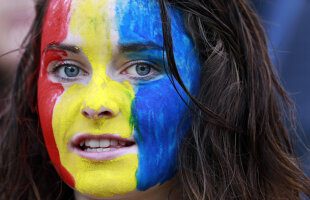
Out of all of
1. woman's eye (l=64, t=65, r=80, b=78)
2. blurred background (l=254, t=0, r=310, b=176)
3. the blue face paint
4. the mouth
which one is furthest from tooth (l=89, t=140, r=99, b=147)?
blurred background (l=254, t=0, r=310, b=176)

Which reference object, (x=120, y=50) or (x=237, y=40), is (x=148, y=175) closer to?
(x=120, y=50)

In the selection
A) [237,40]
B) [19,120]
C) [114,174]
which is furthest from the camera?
A: [19,120]

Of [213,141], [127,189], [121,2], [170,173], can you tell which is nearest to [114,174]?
[127,189]

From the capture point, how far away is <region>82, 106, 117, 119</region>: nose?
49.8 inches

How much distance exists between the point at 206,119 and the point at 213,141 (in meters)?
0.08

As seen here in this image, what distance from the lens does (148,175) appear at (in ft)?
4.31

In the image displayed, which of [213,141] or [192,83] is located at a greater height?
[192,83]

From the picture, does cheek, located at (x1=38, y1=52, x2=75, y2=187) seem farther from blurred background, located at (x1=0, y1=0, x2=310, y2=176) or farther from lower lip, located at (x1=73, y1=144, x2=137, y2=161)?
blurred background, located at (x1=0, y1=0, x2=310, y2=176)

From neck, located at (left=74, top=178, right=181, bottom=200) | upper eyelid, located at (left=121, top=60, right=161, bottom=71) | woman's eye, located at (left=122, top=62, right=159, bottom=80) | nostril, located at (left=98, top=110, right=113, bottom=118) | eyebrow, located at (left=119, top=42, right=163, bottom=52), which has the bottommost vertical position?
neck, located at (left=74, top=178, right=181, bottom=200)

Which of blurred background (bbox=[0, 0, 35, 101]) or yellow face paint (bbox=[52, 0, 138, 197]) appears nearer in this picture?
yellow face paint (bbox=[52, 0, 138, 197])

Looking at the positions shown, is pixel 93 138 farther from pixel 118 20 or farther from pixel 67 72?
pixel 118 20

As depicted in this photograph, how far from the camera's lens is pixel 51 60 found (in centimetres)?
144

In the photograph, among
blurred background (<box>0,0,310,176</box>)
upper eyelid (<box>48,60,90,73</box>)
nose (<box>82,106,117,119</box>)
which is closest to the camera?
nose (<box>82,106,117,119</box>)

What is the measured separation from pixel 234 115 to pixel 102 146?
44cm
